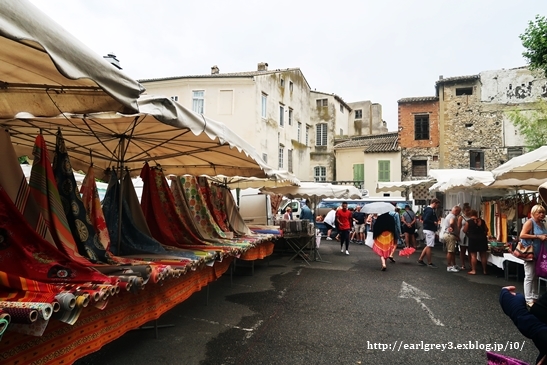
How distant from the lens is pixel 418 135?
88.3 feet

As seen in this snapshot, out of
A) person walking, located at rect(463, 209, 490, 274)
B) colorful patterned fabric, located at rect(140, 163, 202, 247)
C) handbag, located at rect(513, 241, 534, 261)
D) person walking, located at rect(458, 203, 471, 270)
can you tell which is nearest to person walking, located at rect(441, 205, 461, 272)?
person walking, located at rect(458, 203, 471, 270)

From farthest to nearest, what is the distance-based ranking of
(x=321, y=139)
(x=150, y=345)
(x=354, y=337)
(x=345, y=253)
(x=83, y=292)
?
(x=321, y=139) < (x=345, y=253) < (x=354, y=337) < (x=150, y=345) < (x=83, y=292)

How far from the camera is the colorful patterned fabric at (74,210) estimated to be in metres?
3.50

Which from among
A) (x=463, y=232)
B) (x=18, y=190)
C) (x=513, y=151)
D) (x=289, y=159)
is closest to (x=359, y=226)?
(x=463, y=232)

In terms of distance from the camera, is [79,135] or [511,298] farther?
[79,135]

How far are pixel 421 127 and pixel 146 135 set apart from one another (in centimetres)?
2548

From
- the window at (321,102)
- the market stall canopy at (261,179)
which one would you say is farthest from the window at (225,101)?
the market stall canopy at (261,179)

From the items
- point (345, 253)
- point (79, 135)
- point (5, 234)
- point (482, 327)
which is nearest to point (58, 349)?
point (5, 234)

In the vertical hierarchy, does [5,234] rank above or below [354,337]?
above

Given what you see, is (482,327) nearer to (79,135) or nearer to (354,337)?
(354,337)

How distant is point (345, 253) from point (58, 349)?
37.0ft

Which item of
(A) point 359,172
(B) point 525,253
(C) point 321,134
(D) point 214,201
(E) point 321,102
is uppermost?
(E) point 321,102

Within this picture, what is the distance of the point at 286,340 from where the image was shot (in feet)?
15.0

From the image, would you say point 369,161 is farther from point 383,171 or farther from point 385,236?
point 385,236
